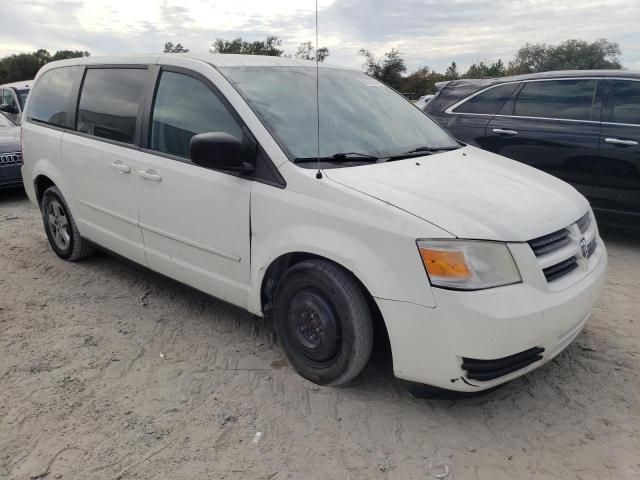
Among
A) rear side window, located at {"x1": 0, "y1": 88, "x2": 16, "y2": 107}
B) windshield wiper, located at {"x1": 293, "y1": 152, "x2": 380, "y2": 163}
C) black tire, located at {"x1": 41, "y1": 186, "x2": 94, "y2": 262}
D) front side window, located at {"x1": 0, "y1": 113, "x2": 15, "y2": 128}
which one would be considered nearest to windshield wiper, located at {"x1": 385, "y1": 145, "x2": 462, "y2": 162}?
windshield wiper, located at {"x1": 293, "y1": 152, "x2": 380, "y2": 163}

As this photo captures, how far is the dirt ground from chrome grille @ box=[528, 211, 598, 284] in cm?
68

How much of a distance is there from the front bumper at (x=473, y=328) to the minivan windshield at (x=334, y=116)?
38.2 inches

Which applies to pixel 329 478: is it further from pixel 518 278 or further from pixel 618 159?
pixel 618 159

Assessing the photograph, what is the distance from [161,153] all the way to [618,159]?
401 cm

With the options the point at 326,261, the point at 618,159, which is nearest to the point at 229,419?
the point at 326,261

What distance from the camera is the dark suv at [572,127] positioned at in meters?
4.99

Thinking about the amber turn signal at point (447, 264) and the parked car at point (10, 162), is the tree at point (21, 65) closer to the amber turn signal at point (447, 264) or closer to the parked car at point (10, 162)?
the parked car at point (10, 162)

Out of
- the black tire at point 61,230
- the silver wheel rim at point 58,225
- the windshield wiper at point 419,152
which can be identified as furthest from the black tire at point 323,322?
the silver wheel rim at point 58,225

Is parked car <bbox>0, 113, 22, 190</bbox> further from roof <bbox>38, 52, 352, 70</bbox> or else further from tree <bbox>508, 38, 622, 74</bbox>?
tree <bbox>508, 38, 622, 74</bbox>

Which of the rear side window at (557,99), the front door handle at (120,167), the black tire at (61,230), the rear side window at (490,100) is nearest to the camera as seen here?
the front door handle at (120,167)

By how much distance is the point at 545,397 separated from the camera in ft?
9.26

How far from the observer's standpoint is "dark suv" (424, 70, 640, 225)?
4992 millimetres

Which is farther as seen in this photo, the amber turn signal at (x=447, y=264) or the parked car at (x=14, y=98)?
the parked car at (x=14, y=98)

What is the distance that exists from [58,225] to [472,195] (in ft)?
12.4
